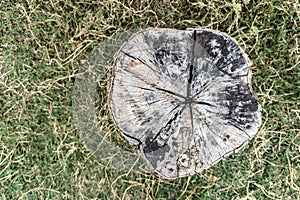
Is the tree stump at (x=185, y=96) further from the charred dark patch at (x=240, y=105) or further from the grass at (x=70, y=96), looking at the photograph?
the grass at (x=70, y=96)

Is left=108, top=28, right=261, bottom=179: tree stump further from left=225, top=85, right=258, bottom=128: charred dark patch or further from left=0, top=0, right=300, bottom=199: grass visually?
left=0, top=0, right=300, bottom=199: grass

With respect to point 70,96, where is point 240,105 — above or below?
above

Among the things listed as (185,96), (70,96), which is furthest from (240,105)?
(70,96)

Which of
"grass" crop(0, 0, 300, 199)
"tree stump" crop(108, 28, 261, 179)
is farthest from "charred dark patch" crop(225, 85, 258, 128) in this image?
"grass" crop(0, 0, 300, 199)

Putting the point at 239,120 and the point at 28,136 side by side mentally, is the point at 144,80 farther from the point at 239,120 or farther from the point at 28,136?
the point at 28,136

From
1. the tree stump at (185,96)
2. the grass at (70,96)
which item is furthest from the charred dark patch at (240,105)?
the grass at (70,96)

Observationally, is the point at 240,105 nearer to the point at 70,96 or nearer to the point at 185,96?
the point at 185,96
